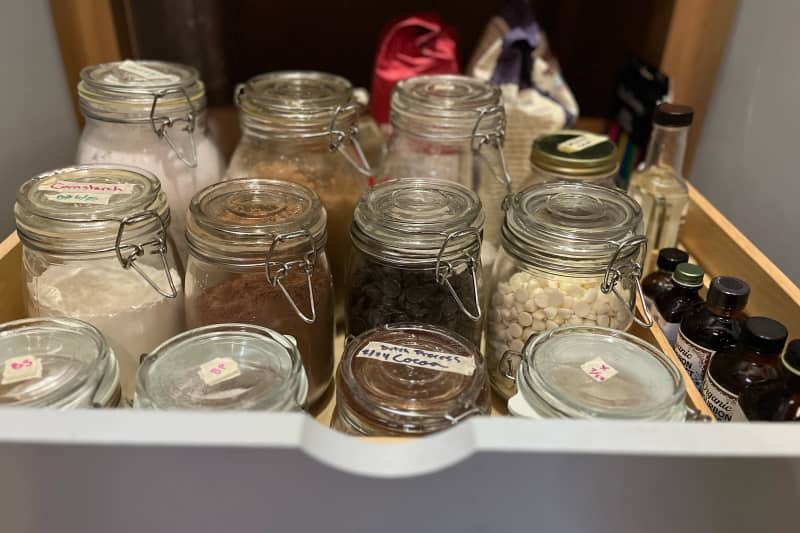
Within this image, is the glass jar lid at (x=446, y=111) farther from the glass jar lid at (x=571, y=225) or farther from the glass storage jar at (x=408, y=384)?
the glass storage jar at (x=408, y=384)

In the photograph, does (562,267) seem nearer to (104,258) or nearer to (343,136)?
(343,136)

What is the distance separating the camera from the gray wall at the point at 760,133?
0.74 meters

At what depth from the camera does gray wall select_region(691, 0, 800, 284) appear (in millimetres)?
741

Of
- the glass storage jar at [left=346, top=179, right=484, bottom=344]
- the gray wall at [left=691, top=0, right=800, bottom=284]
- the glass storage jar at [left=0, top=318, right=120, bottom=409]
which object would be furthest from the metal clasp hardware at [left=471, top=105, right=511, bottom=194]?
the glass storage jar at [left=0, top=318, right=120, bottom=409]

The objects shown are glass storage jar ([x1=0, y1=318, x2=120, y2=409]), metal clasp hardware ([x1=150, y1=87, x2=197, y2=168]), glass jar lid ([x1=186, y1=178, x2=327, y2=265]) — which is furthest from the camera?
metal clasp hardware ([x1=150, y1=87, x2=197, y2=168])

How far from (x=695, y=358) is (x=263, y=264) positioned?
16.2 inches

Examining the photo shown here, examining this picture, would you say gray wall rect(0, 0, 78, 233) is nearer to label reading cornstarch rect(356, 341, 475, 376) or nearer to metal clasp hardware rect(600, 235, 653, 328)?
label reading cornstarch rect(356, 341, 475, 376)

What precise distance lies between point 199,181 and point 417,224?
0.31 meters

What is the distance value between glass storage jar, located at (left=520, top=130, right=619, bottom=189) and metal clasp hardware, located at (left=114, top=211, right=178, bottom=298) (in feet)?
1.34

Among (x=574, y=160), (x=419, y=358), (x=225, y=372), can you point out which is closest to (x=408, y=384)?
(x=419, y=358)

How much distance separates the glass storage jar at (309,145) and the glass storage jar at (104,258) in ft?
0.47

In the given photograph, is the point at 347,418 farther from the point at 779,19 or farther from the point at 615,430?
the point at 779,19

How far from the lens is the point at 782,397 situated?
0.53 metres

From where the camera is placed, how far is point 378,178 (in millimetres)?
801
